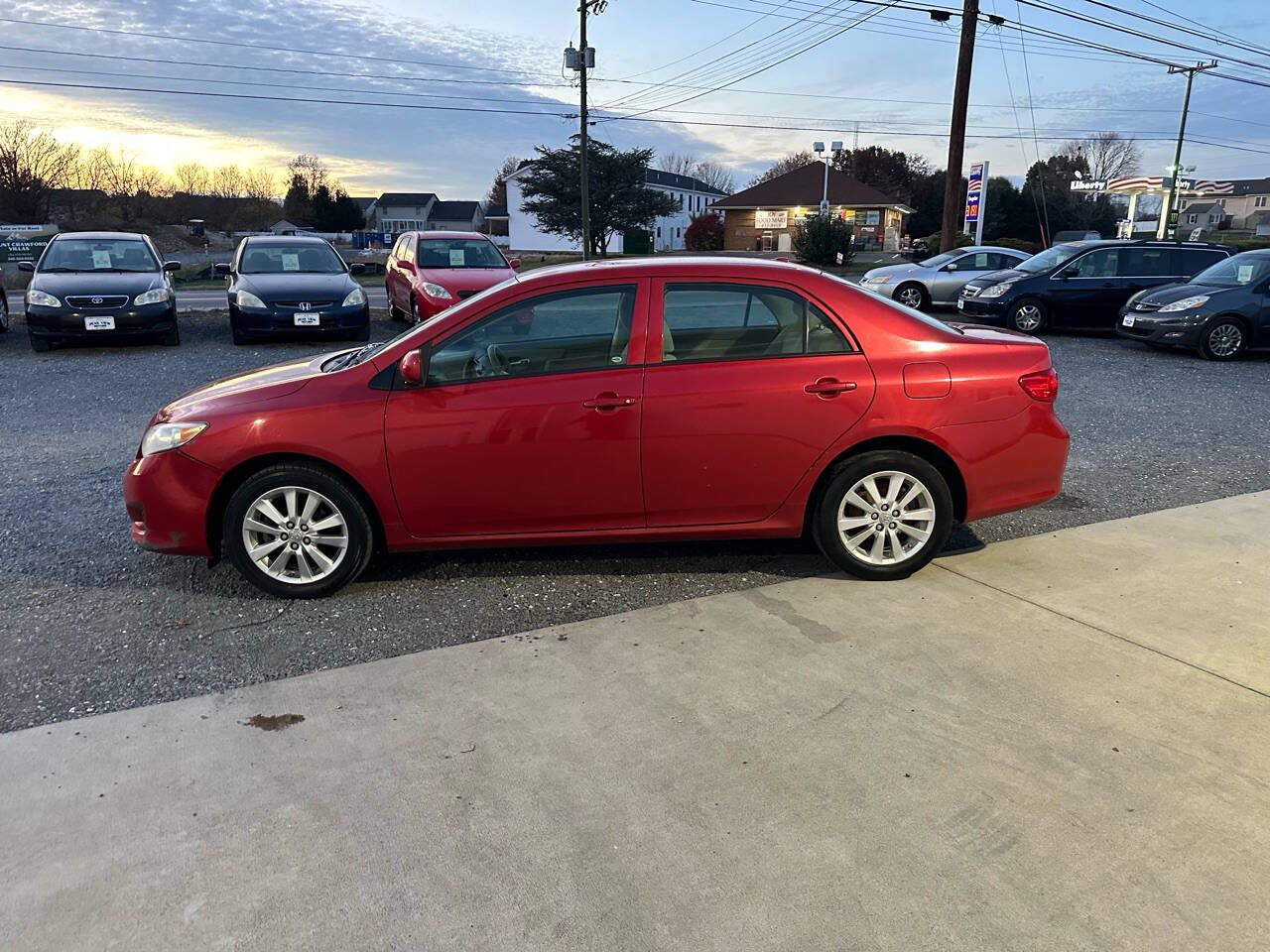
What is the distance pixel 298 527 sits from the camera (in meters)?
4.27

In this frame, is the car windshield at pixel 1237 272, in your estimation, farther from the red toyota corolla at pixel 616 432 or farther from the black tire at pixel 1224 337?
the red toyota corolla at pixel 616 432

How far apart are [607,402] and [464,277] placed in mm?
9703

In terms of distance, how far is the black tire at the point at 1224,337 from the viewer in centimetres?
1206

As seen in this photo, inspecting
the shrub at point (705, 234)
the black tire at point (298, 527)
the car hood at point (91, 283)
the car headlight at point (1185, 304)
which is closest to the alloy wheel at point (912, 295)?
the car headlight at point (1185, 304)

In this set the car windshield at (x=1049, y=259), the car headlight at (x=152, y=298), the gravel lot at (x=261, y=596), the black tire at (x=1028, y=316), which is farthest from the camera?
the car windshield at (x=1049, y=259)

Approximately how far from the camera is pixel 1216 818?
272 cm

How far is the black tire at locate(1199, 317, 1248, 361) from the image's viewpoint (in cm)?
1206

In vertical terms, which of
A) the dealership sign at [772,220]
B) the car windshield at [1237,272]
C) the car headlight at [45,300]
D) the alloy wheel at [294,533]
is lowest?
the alloy wheel at [294,533]

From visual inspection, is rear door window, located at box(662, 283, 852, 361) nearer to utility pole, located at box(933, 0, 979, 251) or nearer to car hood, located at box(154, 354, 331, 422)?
car hood, located at box(154, 354, 331, 422)

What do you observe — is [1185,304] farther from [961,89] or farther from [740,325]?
[961,89]

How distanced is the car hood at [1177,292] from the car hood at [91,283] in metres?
14.0

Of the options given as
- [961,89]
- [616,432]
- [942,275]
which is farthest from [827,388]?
[961,89]

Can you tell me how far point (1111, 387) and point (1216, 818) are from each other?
8.62m

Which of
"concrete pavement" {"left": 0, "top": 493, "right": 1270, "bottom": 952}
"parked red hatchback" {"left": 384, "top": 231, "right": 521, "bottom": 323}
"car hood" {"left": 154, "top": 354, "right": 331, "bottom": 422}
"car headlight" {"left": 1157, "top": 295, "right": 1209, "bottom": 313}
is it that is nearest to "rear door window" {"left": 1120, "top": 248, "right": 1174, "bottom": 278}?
"car headlight" {"left": 1157, "top": 295, "right": 1209, "bottom": 313}
